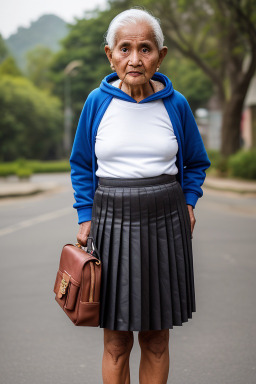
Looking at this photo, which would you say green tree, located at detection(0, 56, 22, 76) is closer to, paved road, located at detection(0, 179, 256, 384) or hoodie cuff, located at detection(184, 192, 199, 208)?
paved road, located at detection(0, 179, 256, 384)

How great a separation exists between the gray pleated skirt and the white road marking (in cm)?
667

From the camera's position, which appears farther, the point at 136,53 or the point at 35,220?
the point at 35,220

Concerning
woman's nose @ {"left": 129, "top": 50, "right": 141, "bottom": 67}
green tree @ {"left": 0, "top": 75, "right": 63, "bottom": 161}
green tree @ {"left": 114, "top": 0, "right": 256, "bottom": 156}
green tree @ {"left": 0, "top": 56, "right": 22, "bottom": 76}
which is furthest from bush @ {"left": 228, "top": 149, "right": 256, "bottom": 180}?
green tree @ {"left": 0, "top": 56, "right": 22, "bottom": 76}

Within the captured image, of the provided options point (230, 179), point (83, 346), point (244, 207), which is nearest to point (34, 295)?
point (83, 346)

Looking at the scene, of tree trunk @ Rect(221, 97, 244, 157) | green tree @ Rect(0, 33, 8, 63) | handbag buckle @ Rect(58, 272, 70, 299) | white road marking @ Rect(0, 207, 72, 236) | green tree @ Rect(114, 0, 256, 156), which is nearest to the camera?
handbag buckle @ Rect(58, 272, 70, 299)

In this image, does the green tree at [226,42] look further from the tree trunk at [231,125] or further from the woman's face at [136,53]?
the woman's face at [136,53]

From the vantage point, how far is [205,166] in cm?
279

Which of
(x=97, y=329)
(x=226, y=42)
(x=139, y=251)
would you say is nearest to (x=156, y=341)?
(x=139, y=251)

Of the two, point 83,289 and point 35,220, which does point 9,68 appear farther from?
A: point 83,289

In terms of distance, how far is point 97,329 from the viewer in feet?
14.4

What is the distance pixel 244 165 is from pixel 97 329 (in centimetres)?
1694

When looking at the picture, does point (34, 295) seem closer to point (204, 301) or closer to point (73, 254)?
point (204, 301)

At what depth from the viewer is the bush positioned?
20234 millimetres

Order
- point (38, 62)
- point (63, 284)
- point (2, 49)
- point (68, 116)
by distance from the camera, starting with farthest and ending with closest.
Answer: point (38, 62) → point (2, 49) → point (68, 116) → point (63, 284)
